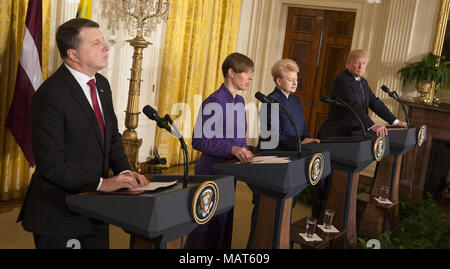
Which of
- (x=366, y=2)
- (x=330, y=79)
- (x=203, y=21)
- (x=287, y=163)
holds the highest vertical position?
(x=366, y=2)

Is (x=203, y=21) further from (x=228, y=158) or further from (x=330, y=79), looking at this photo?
(x=228, y=158)

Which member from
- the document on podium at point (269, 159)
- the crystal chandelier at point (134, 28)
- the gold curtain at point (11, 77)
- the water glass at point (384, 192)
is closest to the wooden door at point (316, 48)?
the crystal chandelier at point (134, 28)

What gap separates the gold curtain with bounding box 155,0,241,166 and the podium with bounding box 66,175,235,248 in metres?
4.21

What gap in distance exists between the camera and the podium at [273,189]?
95.5 inches

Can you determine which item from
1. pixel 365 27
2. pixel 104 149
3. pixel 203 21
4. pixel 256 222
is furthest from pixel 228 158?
pixel 365 27

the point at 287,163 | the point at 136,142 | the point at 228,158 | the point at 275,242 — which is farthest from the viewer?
the point at 136,142

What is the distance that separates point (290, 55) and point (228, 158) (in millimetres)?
5196

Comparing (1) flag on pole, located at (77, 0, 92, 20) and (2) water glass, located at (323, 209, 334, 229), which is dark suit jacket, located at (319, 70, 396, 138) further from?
(1) flag on pole, located at (77, 0, 92, 20)

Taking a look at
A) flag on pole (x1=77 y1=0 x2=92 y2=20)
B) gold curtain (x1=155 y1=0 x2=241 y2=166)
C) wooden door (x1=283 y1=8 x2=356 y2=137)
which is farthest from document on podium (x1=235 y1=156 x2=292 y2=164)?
wooden door (x1=283 y1=8 x2=356 y2=137)

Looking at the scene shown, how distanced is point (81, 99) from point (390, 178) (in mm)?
3107

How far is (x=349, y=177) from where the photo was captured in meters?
3.39

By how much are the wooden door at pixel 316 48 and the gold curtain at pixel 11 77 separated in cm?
451

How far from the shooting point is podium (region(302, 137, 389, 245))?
10.8 feet

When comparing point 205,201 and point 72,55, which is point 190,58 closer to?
point 72,55
